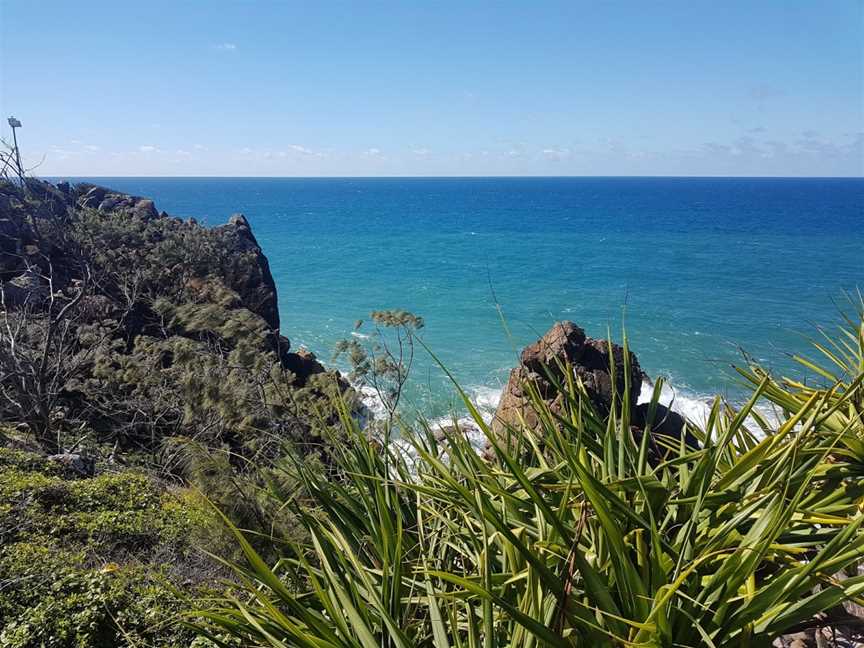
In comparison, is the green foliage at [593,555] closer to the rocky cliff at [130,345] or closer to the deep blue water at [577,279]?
the deep blue water at [577,279]

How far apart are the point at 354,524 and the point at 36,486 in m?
6.58

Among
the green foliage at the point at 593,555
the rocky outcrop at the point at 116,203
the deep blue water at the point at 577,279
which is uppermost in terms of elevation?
the rocky outcrop at the point at 116,203

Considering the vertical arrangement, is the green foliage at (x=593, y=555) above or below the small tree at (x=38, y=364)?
above

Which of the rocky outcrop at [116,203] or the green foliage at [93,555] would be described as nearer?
the green foliage at [93,555]

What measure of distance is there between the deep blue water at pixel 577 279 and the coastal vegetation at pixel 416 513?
1.74 ft

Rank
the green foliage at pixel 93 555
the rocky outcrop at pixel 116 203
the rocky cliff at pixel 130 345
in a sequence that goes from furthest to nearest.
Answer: the rocky outcrop at pixel 116 203
the rocky cliff at pixel 130 345
the green foliage at pixel 93 555

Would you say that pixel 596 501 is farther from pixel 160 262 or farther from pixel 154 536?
pixel 160 262

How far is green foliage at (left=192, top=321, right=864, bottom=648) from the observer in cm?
187

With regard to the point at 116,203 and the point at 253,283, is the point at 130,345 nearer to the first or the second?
the point at 253,283

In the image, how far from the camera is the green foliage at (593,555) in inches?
73.8

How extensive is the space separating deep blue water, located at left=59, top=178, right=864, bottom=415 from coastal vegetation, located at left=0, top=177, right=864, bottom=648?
0.53 meters

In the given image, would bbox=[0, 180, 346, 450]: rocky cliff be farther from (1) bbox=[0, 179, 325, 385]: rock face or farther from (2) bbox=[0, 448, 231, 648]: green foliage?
(2) bbox=[0, 448, 231, 648]: green foliage

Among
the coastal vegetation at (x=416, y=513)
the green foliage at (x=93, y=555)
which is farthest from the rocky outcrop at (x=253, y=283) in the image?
the green foliage at (x=93, y=555)

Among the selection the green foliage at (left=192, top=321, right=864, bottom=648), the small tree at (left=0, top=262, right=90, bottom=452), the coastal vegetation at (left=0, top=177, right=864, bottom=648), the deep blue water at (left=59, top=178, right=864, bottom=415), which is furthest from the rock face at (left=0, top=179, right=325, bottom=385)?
the green foliage at (left=192, top=321, right=864, bottom=648)
